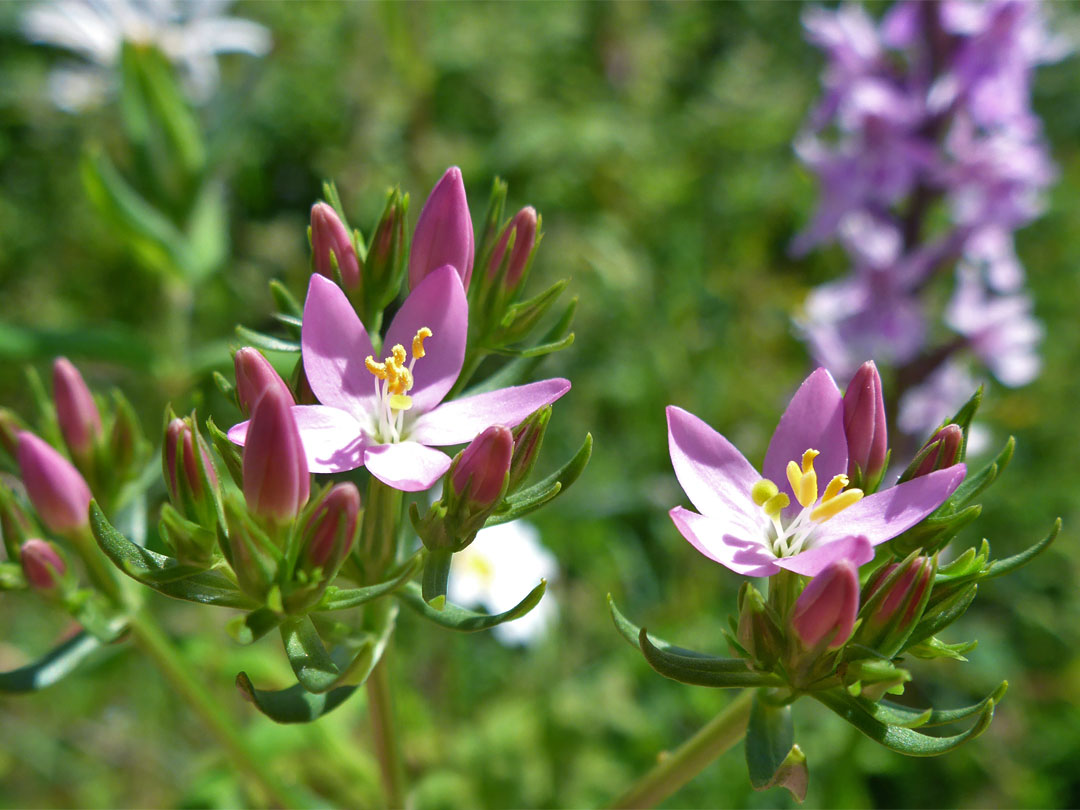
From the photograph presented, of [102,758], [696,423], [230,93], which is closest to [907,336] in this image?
[696,423]

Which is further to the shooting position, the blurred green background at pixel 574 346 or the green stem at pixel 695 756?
the blurred green background at pixel 574 346

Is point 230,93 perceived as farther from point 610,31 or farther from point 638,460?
point 610,31

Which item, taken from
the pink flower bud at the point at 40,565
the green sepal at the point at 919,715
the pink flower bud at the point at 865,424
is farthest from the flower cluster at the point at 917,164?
the pink flower bud at the point at 40,565

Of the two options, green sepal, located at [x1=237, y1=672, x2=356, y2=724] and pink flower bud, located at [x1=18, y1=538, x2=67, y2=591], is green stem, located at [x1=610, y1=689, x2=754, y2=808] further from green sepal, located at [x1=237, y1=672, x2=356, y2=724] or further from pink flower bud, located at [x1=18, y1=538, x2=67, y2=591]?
pink flower bud, located at [x1=18, y1=538, x2=67, y2=591]

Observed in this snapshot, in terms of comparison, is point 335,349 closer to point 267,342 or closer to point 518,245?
point 267,342

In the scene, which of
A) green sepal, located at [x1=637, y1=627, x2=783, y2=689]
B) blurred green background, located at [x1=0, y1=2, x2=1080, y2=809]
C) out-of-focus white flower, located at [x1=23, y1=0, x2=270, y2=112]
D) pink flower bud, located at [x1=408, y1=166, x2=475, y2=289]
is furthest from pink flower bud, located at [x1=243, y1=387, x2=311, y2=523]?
out-of-focus white flower, located at [x1=23, y1=0, x2=270, y2=112]

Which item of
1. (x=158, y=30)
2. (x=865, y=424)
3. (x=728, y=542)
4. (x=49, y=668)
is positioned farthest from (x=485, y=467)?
(x=158, y=30)

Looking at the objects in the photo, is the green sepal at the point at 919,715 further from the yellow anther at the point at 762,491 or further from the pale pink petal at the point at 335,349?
the pale pink petal at the point at 335,349
